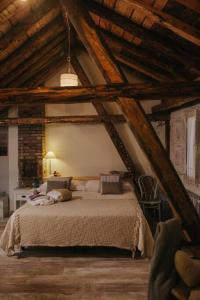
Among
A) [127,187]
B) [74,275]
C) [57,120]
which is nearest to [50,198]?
[74,275]

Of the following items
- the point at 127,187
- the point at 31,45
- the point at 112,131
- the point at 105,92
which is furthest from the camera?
the point at 112,131

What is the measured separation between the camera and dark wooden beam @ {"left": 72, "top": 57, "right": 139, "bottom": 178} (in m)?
6.01

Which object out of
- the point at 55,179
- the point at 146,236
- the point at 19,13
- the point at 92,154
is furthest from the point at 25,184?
the point at 19,13

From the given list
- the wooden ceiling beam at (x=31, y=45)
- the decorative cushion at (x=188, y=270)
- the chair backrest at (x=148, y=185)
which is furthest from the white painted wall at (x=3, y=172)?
the decorative cushion at (x=188, y=270)

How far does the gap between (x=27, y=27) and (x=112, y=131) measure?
295 centimetres

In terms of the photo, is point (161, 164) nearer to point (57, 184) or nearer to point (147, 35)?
point (147, 35)

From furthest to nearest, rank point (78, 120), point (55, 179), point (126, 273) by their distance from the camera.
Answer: point (78, 120), point (55, 179), point (126, 273)

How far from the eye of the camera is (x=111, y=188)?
5215mm

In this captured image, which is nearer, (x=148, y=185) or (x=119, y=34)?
(x=119, y=34)

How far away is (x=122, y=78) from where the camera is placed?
3.34 m

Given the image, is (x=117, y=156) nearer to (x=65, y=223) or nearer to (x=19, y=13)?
(x=65, y=223)

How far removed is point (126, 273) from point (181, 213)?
1087 mm

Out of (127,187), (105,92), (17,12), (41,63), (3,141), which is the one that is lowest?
(127,187)

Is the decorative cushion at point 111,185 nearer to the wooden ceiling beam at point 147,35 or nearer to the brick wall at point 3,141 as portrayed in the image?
the wooden ceiling beam at point 147,35
